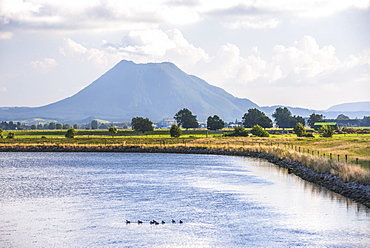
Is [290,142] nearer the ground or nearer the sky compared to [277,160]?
nearer the sky

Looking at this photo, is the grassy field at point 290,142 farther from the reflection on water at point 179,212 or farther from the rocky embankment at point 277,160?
the reflection on water at point 179,212

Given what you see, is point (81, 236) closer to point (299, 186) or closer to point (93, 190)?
point (93, 190)

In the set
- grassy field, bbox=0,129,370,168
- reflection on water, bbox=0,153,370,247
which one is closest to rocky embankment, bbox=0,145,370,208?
reflection on water, bbox=0,153,370,247

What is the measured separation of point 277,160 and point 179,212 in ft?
153

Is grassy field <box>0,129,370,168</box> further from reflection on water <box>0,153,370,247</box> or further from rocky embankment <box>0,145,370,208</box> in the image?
reflection on water <box>0,153,370,247</box>

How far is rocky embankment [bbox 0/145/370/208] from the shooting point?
133 feet

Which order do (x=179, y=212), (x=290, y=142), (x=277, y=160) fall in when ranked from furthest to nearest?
(x=290, y=142) → (x=277, y=160) → (x=179, y=212)

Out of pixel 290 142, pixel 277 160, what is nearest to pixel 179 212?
pixel 277 160

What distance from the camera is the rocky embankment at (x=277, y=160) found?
133ft

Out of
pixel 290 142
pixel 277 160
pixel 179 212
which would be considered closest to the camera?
pixel 179 212

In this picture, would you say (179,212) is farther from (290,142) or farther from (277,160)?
(290,142)

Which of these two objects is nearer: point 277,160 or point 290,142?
point 277,160

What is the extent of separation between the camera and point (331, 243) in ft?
87.1

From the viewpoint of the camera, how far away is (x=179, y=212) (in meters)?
35.2
